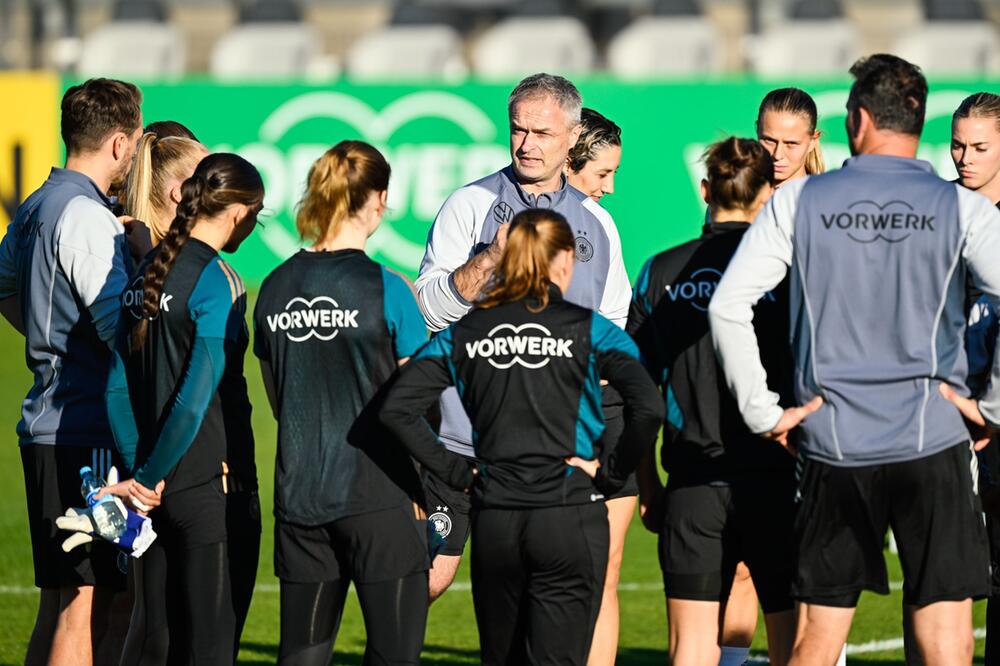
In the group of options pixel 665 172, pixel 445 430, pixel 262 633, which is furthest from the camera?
pixel 665 172

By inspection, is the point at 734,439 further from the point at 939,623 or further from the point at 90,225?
the point at 90,225

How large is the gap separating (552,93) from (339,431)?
5.61ft

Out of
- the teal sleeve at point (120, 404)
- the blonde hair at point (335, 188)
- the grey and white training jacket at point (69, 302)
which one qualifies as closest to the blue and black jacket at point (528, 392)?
the blonde hair at point (335, 188)

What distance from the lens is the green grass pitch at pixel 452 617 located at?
7.16 meters

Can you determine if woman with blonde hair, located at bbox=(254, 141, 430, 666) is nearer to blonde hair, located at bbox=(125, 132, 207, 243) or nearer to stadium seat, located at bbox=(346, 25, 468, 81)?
blonde hair, located at bbox=(125, 132, 207, 243)

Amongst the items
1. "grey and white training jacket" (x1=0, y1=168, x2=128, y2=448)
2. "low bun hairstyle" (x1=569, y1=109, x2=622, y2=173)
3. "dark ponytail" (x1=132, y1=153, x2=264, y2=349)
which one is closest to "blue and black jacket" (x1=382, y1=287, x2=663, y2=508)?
"dark ponytail" (x1=132, y1=153, x2=264, y2=349)

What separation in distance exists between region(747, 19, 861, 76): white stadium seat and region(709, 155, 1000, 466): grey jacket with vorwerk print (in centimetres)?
2214

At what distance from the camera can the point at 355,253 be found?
4766 mm

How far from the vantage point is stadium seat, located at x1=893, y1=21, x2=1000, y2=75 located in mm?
26281

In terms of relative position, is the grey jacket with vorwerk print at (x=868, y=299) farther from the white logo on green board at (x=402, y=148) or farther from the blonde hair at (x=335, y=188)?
the white logo on green board at (x=402, y=148)

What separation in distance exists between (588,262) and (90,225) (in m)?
1.89

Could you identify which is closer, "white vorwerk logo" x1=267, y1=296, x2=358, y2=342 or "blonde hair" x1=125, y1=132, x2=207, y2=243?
"white vorwerk logo" x1=267, y1=296, x2=358, y2=342

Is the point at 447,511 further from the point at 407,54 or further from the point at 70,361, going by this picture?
the point at 407,54

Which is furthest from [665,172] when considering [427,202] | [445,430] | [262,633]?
[445,430]
